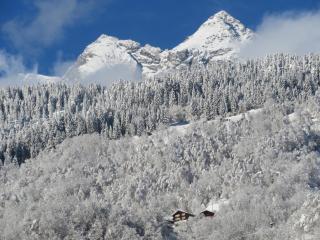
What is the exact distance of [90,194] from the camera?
7003 inches

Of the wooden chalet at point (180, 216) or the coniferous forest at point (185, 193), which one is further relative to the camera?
the wooden chalet at point (180, 216)

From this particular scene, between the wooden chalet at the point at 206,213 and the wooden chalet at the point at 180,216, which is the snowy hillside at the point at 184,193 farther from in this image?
the wooden chalet at the point at 180,216

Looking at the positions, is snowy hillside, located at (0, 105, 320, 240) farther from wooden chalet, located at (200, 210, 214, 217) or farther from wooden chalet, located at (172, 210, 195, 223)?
wooden chalet, located at (172, 210, 195, 223)

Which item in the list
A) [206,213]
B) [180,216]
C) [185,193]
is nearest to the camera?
[206,213]

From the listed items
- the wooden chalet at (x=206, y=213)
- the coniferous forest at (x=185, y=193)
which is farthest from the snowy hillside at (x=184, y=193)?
the wooden chalet at (x=206, y=213)

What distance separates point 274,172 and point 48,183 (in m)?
58.7

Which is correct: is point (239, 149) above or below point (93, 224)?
above

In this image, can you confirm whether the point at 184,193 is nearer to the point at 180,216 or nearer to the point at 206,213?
the point at 180,216

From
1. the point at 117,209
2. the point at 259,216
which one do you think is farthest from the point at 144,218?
the point at 259,216

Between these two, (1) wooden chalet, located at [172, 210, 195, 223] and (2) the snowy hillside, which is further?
(1) wooden chalet, located at [172, 210, 195, 223]

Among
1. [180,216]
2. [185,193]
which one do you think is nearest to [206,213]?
[180,216]

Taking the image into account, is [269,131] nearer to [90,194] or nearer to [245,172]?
[245,172]

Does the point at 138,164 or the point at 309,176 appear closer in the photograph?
the point at 309,176

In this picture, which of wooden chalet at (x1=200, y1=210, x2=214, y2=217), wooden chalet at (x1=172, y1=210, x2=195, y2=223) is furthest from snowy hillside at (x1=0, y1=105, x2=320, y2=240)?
wooden chalet at (x1=172, y1=210, x2=195, y2=223)
